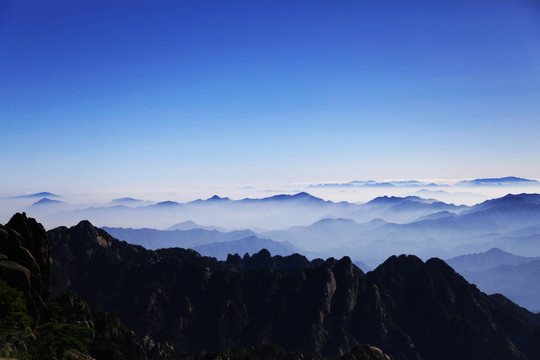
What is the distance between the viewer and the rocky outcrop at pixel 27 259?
6888 cm

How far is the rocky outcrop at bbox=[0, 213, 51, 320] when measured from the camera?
6888 centimetres

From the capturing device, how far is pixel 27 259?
246ft

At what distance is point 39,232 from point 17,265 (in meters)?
13.8

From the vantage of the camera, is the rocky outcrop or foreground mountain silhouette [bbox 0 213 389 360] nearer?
foreground mountain silhouette [bbox 0 213 389 360]

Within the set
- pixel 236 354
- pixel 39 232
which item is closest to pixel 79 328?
pixel 39 232

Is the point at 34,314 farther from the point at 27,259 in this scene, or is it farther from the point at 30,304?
the point at 27,259

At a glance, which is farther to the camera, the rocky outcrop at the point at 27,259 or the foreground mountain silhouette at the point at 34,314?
the rocky outcrop at the point at 27,259

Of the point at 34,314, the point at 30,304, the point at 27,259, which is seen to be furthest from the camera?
the point at 27,259

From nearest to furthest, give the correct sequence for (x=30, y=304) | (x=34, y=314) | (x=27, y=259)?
(x=30, y=304) < (x=34, y=314) < (x=27, y=259)

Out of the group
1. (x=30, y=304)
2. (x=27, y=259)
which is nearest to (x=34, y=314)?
(x=30, y=304)

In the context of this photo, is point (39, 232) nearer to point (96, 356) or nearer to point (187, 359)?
point (96, 356)

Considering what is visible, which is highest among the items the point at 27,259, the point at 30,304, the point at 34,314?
the point at 27,259

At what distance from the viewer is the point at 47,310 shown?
256 feet

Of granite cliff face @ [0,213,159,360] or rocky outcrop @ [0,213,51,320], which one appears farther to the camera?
rocky outcrop @ [0,213,51,320]
